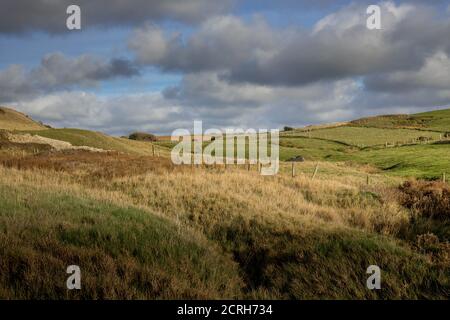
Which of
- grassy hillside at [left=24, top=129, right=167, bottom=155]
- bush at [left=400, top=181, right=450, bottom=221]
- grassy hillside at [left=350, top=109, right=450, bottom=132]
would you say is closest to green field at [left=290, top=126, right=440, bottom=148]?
grassy hillside at [left=350, top=109, right=450, bottom=132]

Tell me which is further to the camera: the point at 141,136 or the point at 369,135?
the point at 141,136

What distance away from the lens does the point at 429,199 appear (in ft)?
59.6

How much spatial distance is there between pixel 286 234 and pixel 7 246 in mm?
7622

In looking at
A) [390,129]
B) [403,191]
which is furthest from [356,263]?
[390,129]

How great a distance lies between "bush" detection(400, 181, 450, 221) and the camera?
16.8 metres

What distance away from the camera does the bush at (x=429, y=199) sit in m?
16.8

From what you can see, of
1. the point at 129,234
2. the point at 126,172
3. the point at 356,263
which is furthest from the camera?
the point at 126,172

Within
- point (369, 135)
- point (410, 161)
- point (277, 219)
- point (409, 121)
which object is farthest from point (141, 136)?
point (277, 219)

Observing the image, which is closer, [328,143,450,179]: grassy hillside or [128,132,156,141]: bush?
[328,143,450,179]: grassy hillside

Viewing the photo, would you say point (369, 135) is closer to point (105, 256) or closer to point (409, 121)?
point (409, 121)

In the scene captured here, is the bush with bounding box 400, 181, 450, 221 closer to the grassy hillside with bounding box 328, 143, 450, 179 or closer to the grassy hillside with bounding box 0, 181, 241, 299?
the grassy hillside with bounding box 0, 181, 241, 299
